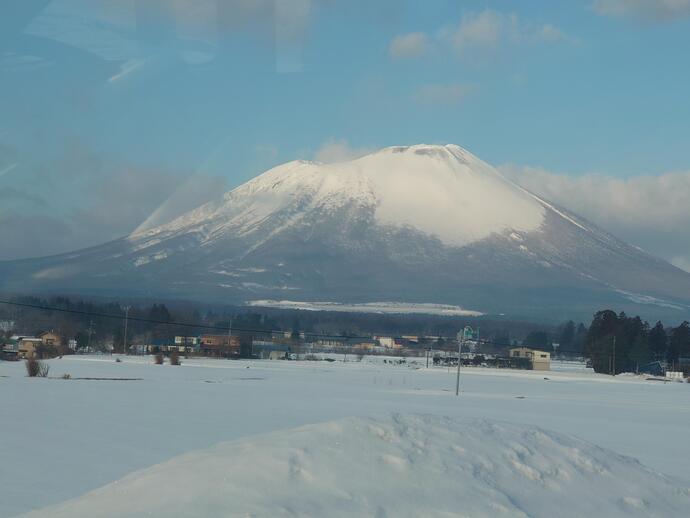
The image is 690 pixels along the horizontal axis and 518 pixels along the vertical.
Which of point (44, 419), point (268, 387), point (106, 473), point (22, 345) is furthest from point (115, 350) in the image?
point (106, 473)

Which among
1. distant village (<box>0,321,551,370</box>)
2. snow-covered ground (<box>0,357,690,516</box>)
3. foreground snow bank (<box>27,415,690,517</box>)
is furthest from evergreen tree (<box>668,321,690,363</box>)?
foreground snow bank (<box>27,415,690,517</box>)

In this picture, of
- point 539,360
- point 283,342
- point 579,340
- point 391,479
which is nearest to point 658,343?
point 539,360

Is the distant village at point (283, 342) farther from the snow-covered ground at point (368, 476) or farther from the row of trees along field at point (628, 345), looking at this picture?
the snow-covered ground at point (368, 476)

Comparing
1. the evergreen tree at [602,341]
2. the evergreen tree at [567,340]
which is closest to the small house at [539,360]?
the evergreen tree at [602,341]

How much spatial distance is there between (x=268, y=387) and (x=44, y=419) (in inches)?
669

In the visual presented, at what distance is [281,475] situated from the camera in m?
6.82

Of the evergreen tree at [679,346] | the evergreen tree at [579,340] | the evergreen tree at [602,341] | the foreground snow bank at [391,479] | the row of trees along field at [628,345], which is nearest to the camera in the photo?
the foreground snow bank at [391,479]

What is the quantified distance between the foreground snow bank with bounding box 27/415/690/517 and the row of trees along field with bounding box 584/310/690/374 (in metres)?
74.4

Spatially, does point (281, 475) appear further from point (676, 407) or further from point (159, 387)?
point (676, 407)

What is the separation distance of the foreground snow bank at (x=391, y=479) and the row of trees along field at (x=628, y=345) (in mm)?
74421

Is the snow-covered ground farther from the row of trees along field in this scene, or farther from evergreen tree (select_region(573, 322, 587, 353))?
evergreen tree (select_region(573, 322, 587, 353))

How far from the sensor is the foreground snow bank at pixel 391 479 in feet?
21.5

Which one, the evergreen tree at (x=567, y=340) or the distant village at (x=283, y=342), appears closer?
the distant village at (x=283, y=342)

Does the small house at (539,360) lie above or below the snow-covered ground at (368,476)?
above
